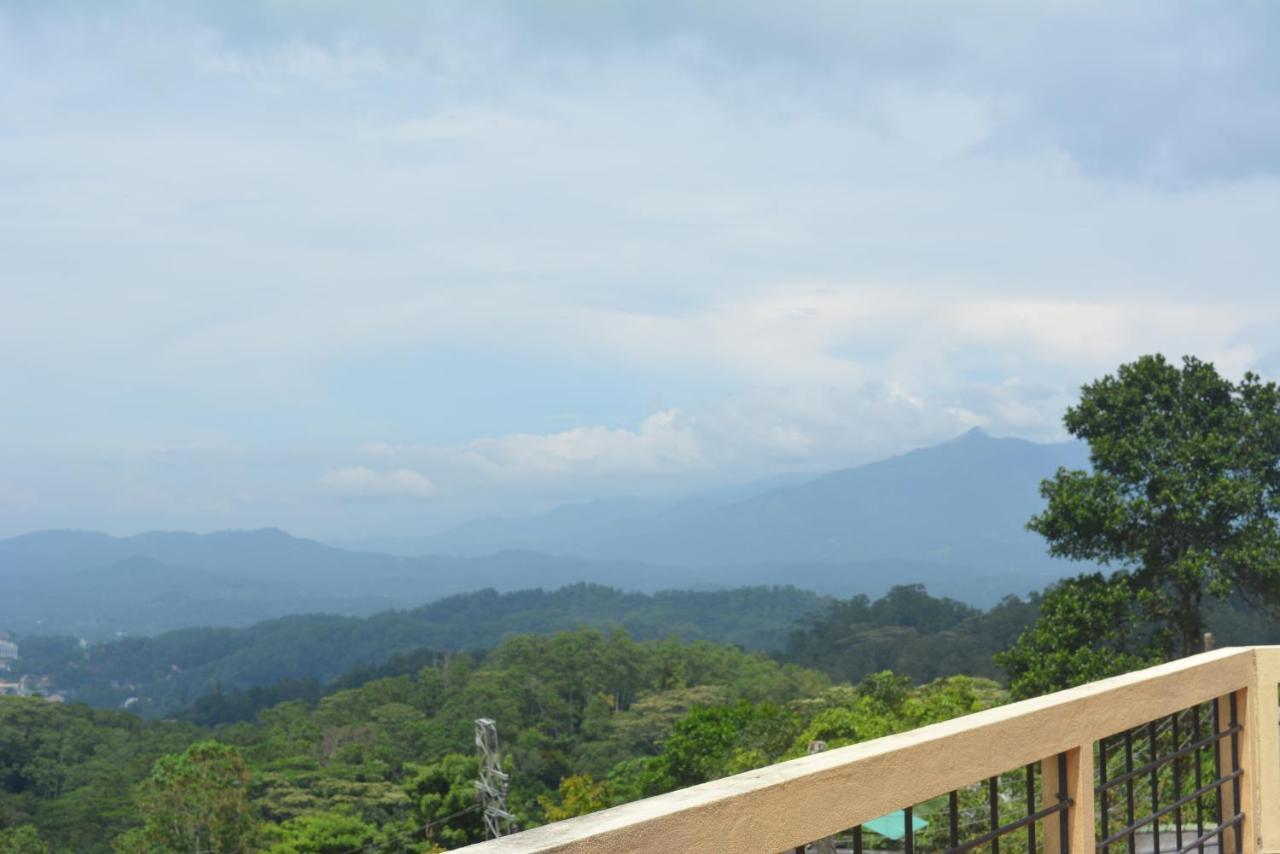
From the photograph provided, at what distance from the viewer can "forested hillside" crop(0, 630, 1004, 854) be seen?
28609mm

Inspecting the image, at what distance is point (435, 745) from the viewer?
41969mm

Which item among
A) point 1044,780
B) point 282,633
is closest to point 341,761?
point 1044,780

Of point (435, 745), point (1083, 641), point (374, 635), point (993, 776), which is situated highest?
point (993, 776)

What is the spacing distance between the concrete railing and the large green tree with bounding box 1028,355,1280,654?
1397cm

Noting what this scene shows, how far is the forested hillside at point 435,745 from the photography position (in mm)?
28609

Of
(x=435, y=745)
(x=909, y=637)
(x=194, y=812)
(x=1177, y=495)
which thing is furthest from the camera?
(x=909, y=637)

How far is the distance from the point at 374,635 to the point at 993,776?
12365 centimetres

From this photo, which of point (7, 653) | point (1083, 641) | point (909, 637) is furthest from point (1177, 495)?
point (7, 653)

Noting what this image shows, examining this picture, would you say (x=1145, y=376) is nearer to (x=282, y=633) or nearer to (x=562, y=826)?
(x=562, y=826)

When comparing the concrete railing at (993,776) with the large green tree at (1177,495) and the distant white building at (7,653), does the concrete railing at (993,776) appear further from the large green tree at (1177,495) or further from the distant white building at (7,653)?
the distant white building at (7,653)

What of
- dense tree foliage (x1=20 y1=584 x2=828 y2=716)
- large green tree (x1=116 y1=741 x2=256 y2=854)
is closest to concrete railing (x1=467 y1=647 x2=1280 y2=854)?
large green tree (x1=116 y1=741 x2=256 y2=854)

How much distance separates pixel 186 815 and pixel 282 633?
104728mm

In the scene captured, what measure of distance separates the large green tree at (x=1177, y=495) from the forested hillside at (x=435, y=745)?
16.7 ft

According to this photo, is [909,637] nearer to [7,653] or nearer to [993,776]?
[993,776]
